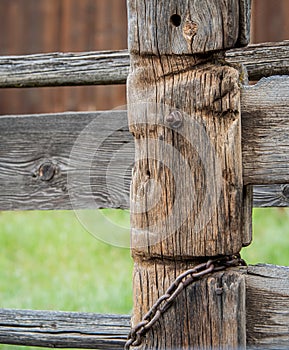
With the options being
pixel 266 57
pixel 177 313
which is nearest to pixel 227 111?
pixel 177 313

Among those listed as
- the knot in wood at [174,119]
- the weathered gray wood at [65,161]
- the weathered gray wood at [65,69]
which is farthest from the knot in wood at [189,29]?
the weathered gray wood at [65,161]

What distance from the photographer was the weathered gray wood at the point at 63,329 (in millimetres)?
2604

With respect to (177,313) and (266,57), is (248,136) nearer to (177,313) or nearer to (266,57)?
(177,313)

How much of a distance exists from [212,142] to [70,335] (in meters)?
1.21

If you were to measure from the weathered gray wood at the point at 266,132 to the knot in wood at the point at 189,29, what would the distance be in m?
0.19

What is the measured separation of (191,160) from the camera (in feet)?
5.79

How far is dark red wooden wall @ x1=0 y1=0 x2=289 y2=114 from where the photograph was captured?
25.5 ft

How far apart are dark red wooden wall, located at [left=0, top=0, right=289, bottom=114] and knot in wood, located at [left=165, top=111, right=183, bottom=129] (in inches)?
235

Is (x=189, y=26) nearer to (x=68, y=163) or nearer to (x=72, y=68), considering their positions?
(x=72, y=68)

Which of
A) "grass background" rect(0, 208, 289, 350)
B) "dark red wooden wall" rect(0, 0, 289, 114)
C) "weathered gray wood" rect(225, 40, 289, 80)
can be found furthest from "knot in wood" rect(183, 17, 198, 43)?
"dark red wooden wall" rect(0, 0, 289, 114)

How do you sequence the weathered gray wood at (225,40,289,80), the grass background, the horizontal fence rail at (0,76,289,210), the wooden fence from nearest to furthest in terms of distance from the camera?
the weathered gray wood at (225,40,289,80) < the wooden fence < the horizontal fence rail at (0,76,289,210) < the grass background

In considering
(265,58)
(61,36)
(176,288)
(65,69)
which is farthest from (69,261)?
(176,288)

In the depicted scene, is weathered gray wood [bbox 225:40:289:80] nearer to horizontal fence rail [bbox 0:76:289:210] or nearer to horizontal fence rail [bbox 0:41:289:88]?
horizontal fence rail [bbox 0:41:289:88]

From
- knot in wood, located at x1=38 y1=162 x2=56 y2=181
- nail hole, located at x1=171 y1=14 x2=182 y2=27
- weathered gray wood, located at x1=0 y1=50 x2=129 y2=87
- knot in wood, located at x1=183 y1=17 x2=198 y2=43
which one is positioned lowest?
knot in wood, located at x1=38 y1=162 x2=56 y2=181
